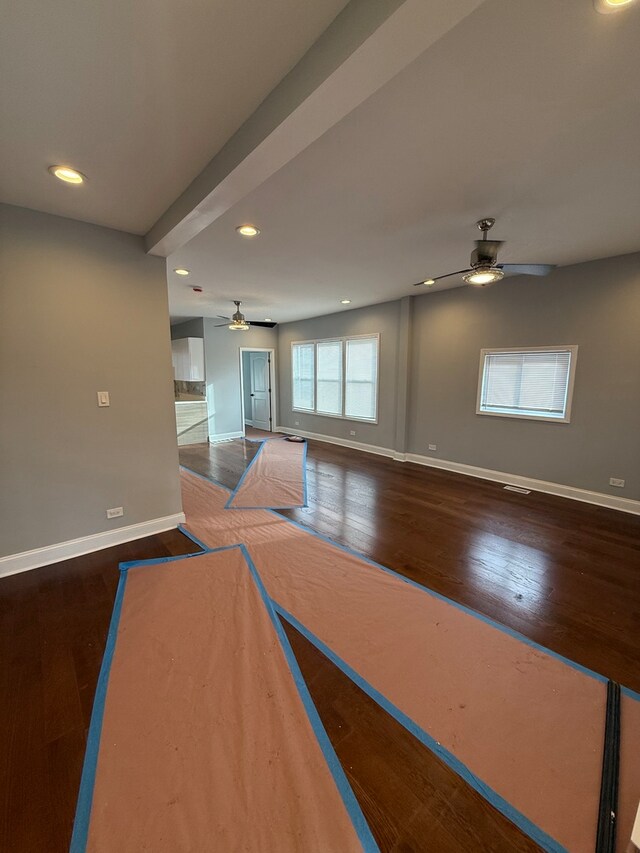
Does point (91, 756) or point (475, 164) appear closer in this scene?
point (91, 756)

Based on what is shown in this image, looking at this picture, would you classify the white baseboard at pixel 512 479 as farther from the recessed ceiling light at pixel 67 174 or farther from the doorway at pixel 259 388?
the recessed ceiling light at pixel 67 174

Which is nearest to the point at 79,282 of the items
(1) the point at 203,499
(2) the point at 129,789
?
(1) the point at 203,499

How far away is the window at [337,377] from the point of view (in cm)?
621

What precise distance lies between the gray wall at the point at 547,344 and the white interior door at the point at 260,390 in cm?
421

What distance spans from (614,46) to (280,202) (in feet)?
5.75

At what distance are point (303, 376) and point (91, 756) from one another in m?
6.88

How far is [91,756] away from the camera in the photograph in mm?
1299

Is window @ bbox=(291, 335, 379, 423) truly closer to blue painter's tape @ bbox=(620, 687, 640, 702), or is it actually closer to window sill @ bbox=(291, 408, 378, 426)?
window sill @ bbox=(291, 408, 378, 426)

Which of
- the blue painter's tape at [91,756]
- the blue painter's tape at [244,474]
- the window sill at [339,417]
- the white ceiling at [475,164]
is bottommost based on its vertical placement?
the blue painter's tape at [91,756]

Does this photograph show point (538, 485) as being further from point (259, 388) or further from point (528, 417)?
point (259, 388)

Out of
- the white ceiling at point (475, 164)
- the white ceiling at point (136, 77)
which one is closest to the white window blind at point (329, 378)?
the white ceiling at point (475, 164)

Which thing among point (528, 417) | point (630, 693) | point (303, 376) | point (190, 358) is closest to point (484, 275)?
point (528, 417)

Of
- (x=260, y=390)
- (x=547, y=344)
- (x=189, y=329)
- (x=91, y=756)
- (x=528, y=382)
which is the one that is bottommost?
(x=91, y=756)

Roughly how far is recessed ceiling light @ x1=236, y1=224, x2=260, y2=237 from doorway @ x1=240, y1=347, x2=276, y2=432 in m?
4.90
